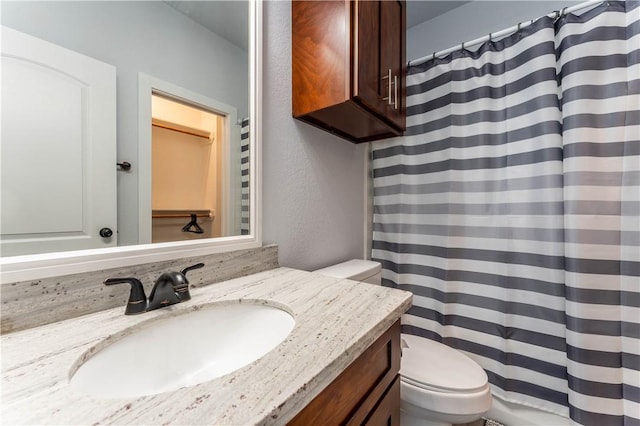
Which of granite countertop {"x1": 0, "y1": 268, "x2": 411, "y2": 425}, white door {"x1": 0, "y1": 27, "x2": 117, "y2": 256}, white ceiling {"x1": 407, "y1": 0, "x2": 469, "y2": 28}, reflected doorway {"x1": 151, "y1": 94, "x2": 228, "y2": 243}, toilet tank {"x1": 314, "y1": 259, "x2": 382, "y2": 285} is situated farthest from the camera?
white ceiling {"x1": 407, "y1": 0, "x2": 469, "y2": 28}

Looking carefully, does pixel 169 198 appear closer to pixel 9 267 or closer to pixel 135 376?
pixel 9 267

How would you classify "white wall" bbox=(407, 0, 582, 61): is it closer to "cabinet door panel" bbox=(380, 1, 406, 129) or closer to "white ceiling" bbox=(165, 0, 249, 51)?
"cabinet door panel" bbox=(380, 1, 406, 129)

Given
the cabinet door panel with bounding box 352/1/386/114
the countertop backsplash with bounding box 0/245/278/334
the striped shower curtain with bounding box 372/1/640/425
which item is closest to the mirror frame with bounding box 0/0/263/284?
the countertop backsplash with bounding box 0/245/278/334

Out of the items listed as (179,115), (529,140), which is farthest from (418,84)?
(179,115)

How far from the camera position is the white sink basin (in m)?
0.46

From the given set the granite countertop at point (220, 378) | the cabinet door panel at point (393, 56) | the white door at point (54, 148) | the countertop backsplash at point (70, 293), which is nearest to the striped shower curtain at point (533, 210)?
the cabinet door panel at point (393, 56)

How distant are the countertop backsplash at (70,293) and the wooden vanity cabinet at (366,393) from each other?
0.49 metres

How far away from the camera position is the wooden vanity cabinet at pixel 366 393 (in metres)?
0.41

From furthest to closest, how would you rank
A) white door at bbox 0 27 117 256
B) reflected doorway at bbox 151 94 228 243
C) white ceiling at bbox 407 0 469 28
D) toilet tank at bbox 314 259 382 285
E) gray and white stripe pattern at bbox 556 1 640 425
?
white ceiling at bbox 407 0 469 28 < toilet tank at bbox 314 259 382 285 < gray and white stripe pattern at bbox 556 1 640 425 < reflected doorway at bbox 151 94 228 243 < white door at bbox 0 27 117 256

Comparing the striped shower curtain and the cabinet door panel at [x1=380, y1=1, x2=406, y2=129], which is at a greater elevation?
the cabinet door panel at [x1=380, y1=1, x2=406, y2=129]

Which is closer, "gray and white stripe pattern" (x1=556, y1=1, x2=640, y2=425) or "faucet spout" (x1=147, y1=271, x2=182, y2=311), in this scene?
"faucet spout" (x1=147, y1=271, x2=182, y2=311)

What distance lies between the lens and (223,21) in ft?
2.93

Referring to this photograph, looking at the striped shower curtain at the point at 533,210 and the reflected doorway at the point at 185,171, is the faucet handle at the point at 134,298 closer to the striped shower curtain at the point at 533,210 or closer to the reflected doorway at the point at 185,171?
the reflected doorway at the point at 185,171

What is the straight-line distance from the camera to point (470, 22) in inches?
63.2
